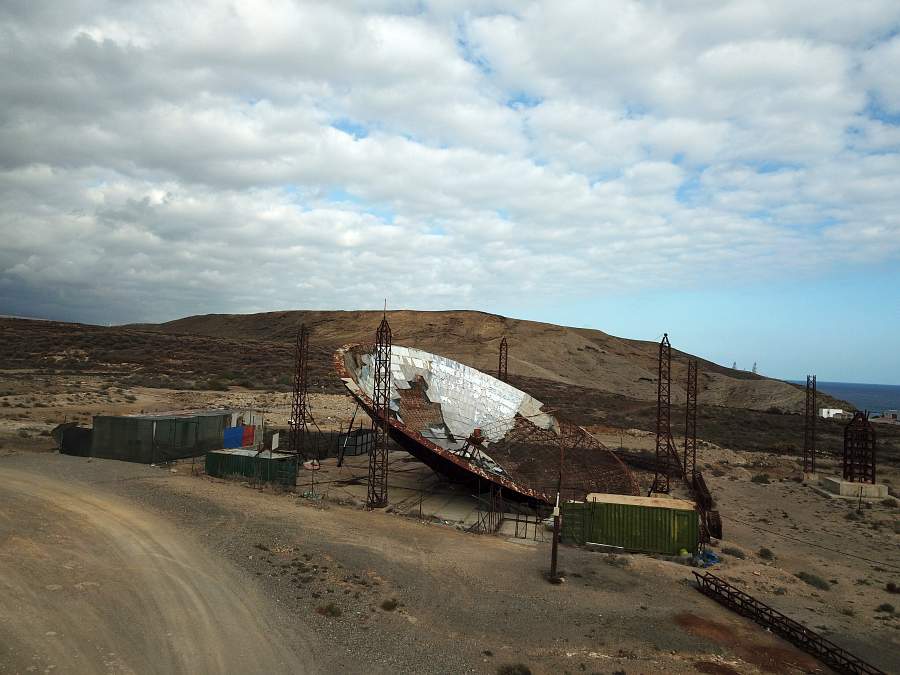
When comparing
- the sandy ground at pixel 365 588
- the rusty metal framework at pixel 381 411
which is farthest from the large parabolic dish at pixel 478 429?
the sandy ground at pixel 365 588

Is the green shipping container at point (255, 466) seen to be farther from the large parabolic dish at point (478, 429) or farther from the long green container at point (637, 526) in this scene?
the long green container at point (637, 526)

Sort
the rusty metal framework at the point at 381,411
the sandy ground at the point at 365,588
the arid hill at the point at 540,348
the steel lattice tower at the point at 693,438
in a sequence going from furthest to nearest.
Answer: the arid hill at the point at 540,348
the steel lattice tower at the point at 693,438
the rusty metal framework at the point at 381,411
the sandy ground at the point at 365,588

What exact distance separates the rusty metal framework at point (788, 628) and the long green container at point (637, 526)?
3.20 metres

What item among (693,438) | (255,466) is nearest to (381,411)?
(255,466)

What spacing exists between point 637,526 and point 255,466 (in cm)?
1903

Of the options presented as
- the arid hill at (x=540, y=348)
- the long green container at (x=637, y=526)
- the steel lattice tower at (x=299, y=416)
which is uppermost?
the arid hill at (x=540, y=348)

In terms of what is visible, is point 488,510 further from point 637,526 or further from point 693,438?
point 693,438

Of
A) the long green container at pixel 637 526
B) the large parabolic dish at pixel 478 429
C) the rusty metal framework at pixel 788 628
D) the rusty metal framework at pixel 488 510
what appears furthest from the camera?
the large parabolic dish at pixel 478 429

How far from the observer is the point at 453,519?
27781mm

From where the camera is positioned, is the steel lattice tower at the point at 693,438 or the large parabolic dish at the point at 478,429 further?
the steel lattice tower at the point at 693,438

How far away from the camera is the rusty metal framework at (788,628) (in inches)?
587

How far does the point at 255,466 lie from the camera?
30469 mm

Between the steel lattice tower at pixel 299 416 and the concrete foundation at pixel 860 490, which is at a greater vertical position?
the steel lattice tower at pixel 299 416

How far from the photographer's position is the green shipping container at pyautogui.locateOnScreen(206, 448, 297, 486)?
30.2m
